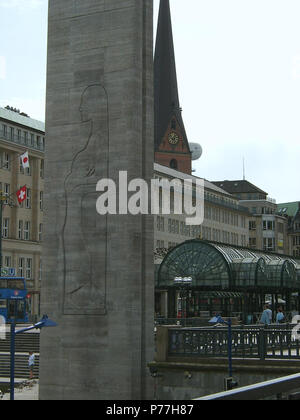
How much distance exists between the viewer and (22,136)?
310 ft

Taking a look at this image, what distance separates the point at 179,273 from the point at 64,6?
41.5 metres

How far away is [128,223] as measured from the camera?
25.5m

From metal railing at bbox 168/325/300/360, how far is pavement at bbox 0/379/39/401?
10.4 m

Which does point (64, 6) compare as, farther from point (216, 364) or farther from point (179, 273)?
point (179, 273)

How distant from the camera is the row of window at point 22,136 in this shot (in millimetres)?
91431

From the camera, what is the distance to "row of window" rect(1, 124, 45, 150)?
300ft

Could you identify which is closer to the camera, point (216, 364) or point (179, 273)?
point (216, 364)

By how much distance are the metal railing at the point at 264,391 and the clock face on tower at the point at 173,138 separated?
150375 mm

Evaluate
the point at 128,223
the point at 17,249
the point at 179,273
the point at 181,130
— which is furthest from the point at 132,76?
the point at 181,130

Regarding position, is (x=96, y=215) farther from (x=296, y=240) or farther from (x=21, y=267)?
(x=296, y=240)

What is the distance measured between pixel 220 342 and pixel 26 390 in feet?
48.9

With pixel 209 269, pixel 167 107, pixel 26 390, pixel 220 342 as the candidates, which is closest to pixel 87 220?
pixel 220 342

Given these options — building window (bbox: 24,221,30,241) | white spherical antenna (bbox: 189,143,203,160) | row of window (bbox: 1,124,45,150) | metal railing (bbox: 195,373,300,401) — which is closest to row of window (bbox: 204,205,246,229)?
→ white spherical antenna (bbox: 189,143,203,160)

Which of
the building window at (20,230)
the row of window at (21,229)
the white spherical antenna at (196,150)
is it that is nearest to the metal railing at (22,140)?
the row of window at (21,229)
